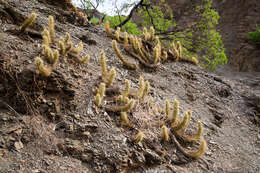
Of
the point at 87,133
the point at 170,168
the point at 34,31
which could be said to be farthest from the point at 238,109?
the point at 34,31

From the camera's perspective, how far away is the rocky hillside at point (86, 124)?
259 centimetres

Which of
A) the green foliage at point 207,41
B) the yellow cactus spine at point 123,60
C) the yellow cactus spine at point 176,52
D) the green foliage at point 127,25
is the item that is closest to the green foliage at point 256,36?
the green foliage at point 207,41

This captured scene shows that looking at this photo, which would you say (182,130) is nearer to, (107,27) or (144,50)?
(144,50)

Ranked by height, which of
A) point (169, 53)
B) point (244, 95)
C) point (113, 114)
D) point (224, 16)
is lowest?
point (113, 114)

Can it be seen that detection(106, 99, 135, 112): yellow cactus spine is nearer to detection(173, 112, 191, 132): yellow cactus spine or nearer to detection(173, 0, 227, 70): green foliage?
detection(173, 112, 191, 132): yellow cactus spine

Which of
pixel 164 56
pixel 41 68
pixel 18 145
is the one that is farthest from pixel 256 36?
pixel 18 145

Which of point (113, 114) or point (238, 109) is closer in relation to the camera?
point (113, 114)

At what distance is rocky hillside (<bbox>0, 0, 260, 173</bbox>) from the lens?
259 centimetres

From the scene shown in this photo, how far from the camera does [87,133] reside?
3004 millimetres

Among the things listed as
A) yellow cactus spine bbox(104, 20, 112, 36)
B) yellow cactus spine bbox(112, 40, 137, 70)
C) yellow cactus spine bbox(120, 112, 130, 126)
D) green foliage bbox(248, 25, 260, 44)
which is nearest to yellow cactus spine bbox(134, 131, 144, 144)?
yellow cactus spine bbox(120, 112, 130, 126)

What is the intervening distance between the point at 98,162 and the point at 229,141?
10.4 feet

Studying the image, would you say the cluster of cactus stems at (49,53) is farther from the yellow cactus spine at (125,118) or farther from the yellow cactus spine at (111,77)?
the yellow cactus spine at (125,118)

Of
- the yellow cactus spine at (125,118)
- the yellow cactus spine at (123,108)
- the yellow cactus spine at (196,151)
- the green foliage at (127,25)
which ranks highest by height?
the green foliage at (127,25)

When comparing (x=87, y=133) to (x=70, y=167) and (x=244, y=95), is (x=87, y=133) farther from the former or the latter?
(x=244, y=95)
